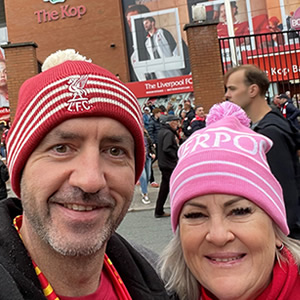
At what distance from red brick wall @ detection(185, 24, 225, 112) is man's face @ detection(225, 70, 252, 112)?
566 cm

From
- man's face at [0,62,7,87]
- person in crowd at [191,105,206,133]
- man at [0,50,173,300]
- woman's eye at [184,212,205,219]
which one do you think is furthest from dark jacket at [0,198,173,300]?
man's face at [0,62,7,87]

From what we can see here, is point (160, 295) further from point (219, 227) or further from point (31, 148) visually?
point (31, 148)

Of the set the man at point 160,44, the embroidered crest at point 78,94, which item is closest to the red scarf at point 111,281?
the embroidered crest at point 78,94

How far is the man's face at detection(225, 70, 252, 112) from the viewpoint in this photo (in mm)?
3162

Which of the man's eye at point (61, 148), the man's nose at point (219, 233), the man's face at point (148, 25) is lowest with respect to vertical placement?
the man's nose at point (219, 233)

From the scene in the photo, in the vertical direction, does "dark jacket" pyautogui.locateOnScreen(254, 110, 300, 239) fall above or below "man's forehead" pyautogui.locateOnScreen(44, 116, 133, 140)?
below

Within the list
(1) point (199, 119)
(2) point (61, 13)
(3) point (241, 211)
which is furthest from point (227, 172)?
(2) point (61, 13)

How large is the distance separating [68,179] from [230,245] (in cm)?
71

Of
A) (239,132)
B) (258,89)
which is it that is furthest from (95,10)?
(239,132)

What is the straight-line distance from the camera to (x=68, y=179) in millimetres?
1293

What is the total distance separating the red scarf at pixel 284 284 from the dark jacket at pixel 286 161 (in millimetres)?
1051

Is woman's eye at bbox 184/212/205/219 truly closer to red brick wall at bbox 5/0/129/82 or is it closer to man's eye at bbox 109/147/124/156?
man's eye at bbox 109/147/124/156

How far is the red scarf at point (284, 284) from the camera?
57.6 inches

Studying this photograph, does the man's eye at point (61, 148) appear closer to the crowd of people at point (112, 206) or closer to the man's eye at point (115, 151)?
the crowd of people at point (112, 206)
